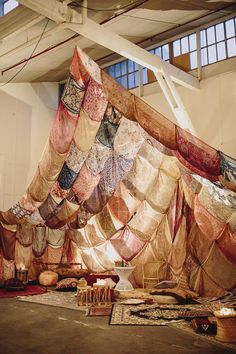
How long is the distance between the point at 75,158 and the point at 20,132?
3.96m

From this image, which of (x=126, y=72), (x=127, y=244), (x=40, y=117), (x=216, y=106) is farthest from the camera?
(x=40, y=117)

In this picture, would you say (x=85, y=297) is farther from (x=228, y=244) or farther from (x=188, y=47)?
(x=188, y=47)

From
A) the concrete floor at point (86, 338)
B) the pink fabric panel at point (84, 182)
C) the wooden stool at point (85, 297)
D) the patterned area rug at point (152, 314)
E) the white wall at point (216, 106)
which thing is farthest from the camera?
the white wall at point (216, 106)

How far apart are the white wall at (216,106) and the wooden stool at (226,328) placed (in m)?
3.37

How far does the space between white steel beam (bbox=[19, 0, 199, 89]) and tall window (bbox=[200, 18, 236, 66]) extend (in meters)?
0.93

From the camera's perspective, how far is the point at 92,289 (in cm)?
530

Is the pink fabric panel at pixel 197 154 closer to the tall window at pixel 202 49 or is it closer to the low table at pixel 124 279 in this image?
the low table at pixel 124 279

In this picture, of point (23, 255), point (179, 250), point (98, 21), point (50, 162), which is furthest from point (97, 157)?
point (23, 255)

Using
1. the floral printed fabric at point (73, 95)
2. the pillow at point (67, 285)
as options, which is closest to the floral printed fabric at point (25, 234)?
the pillow at point (67, 285)

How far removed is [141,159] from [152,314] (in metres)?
2.79

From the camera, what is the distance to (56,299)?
5887 millimetres

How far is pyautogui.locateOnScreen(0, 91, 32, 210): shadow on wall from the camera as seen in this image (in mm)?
8352

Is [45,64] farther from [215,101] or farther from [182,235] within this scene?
[182,235]

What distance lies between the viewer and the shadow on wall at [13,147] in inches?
329
